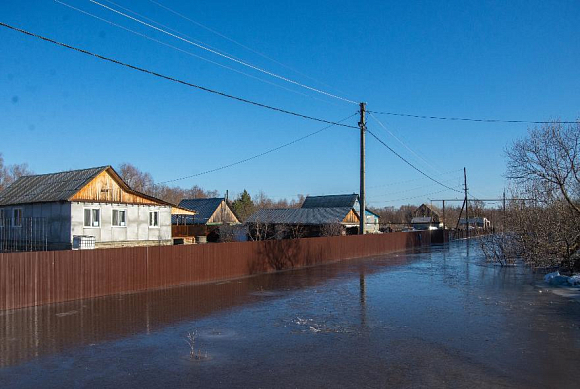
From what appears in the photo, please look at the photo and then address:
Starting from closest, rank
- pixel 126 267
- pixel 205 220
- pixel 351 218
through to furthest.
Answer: pixel 126 267, pixel 351 218, pixel 205 220

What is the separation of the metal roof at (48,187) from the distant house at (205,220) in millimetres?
16302

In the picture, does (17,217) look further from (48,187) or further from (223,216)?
(223,216)

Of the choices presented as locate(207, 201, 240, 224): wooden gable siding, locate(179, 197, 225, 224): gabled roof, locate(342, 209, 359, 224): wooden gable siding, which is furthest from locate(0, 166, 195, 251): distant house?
locate(342, 209, 359, 224): wooden gable siding

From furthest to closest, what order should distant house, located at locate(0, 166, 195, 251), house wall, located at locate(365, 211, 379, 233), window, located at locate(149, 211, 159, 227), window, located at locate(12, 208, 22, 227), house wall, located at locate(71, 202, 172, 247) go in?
house wall, located at locate(365, 211, 379, 233) → window, located at locate(149, 211, 159, 227) → window, located at locate(12, 208, 22, 227) → house wall, located at locate(71, 202, 172, 247) → distant house, located at locate(0, 166, 195, 251)

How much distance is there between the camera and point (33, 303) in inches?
488

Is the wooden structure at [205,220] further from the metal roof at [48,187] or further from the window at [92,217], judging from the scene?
the window at [92,217]

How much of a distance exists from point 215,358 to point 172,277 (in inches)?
359

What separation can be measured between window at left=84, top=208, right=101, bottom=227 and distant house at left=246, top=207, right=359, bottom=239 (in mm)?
18857

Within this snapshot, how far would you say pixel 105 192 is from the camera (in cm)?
2861

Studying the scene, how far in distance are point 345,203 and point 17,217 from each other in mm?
40158

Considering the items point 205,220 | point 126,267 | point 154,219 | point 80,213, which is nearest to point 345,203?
point 205,220

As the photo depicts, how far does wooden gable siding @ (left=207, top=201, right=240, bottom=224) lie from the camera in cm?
5219

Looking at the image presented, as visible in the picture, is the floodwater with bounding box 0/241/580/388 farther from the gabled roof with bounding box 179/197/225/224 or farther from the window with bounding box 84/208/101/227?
the gabled roof with bounding box 179/197/225/224

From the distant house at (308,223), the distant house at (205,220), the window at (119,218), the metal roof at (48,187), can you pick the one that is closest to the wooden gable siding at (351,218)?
the distant house at (308,223)
